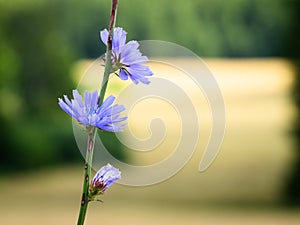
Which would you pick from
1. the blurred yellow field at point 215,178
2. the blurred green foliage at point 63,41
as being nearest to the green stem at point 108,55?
the blurred yellow field at point 215,178

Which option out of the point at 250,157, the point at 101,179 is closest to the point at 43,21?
the point at 250,157

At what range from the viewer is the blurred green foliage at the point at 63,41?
569 cm

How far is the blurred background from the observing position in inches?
201

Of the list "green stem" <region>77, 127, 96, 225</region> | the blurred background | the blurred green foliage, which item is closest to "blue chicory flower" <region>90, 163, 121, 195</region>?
"green stem" <region>77, 127, 96, 225</region>

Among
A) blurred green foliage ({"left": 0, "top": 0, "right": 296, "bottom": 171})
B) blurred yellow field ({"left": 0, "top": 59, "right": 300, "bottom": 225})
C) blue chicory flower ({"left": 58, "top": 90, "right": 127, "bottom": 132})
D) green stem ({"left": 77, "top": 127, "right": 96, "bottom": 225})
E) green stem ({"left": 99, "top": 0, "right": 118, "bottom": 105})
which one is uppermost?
blurred green foliage ({"left": 0, "top": 0, "right": 296, "bottom": 171})

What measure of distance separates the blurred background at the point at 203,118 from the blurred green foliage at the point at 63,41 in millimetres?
10

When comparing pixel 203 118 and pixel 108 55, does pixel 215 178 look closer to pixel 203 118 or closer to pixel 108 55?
pixel 203 118

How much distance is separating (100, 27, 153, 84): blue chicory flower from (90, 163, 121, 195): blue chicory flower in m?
0.05

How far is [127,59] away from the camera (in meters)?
0.40

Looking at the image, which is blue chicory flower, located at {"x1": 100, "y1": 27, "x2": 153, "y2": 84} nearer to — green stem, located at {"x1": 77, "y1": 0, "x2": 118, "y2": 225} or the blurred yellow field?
green stem, located at {"x1": 77, "y1": 0, "x2": 118, "y2": 225}

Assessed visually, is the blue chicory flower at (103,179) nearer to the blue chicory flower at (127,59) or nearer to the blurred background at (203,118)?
the blue chicory flower at (127,59)

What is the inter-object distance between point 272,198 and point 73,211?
1.51m

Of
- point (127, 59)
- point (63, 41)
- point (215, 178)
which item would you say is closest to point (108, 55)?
point (127, 59)

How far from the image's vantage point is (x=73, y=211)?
17.5 feet
